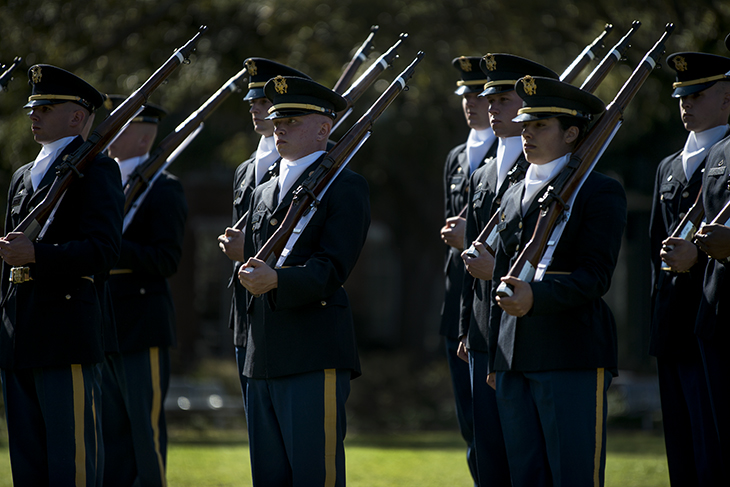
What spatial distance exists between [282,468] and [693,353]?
2.09 meters


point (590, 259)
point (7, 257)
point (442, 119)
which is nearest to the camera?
point (590, 259)

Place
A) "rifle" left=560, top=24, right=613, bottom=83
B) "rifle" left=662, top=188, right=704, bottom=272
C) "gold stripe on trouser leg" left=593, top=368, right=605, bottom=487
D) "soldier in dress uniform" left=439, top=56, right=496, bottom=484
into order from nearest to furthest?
"gold stripe on trouser leg" left=593, top=368, right=605, bottom=487 → "rifle" left=662, top=188, right=704, bottom=272 → "rifle" left=560, top=24, right=613, bottom=83 → "soldier in dress uniform" left=439, top=56, right=496, bottom=484

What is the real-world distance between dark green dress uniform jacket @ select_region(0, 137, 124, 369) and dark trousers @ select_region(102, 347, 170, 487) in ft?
3.74

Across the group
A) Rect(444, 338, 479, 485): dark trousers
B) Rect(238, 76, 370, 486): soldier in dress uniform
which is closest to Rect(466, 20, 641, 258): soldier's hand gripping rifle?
Rect(238, 76, 370, 486): soldier in dress uniform

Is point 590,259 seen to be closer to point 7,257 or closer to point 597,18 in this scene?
point 7,257

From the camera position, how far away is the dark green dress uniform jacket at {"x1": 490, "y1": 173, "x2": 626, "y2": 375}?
406 centimetres

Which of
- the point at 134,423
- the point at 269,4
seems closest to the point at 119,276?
the point at 134,423

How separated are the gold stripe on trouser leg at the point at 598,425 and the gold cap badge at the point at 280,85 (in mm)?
1927

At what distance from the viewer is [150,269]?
5797mm

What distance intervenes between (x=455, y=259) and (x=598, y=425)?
1648 millimetres

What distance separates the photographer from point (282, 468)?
4.41 meters

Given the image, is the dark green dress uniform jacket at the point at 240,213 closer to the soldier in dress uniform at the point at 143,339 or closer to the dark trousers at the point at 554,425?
the soldier in dress uniform at the point at 143,339

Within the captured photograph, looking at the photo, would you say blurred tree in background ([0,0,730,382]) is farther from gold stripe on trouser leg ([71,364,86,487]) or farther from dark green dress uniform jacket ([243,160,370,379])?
gold stripe on trouser leg ([71,364,86,487])

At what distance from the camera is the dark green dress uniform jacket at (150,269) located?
227 inches
